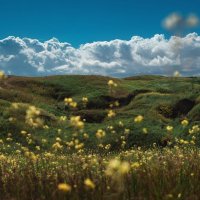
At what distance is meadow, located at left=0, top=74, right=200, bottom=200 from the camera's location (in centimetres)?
805

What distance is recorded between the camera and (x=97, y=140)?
3231cm

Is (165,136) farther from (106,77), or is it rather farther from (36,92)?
(106,77)

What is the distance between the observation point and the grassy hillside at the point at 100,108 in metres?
32.3

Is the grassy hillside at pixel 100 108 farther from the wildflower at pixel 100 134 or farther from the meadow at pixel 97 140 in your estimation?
the wildflower at pixel 100 134

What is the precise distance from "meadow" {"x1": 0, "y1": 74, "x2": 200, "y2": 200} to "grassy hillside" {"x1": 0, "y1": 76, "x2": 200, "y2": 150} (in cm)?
8

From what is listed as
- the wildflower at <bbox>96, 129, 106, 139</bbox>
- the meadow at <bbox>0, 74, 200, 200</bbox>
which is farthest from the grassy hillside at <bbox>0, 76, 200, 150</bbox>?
the wildflower at <bbox>96, 129, 106, 139</bbox>

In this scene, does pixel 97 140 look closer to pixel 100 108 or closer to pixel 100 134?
pixel 100 108

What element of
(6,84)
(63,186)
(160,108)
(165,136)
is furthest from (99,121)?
(63,186)

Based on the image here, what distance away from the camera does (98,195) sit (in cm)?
770

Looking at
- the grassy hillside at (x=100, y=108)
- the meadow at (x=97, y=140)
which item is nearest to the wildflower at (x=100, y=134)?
the meadow at (x=97, y=140)

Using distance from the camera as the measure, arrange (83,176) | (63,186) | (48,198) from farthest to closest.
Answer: (83,176)
(48,198)
(63,186)

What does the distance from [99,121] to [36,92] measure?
17530mm

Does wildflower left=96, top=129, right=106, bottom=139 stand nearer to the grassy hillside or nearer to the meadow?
the meadow

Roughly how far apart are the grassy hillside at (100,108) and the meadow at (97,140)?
78mm
